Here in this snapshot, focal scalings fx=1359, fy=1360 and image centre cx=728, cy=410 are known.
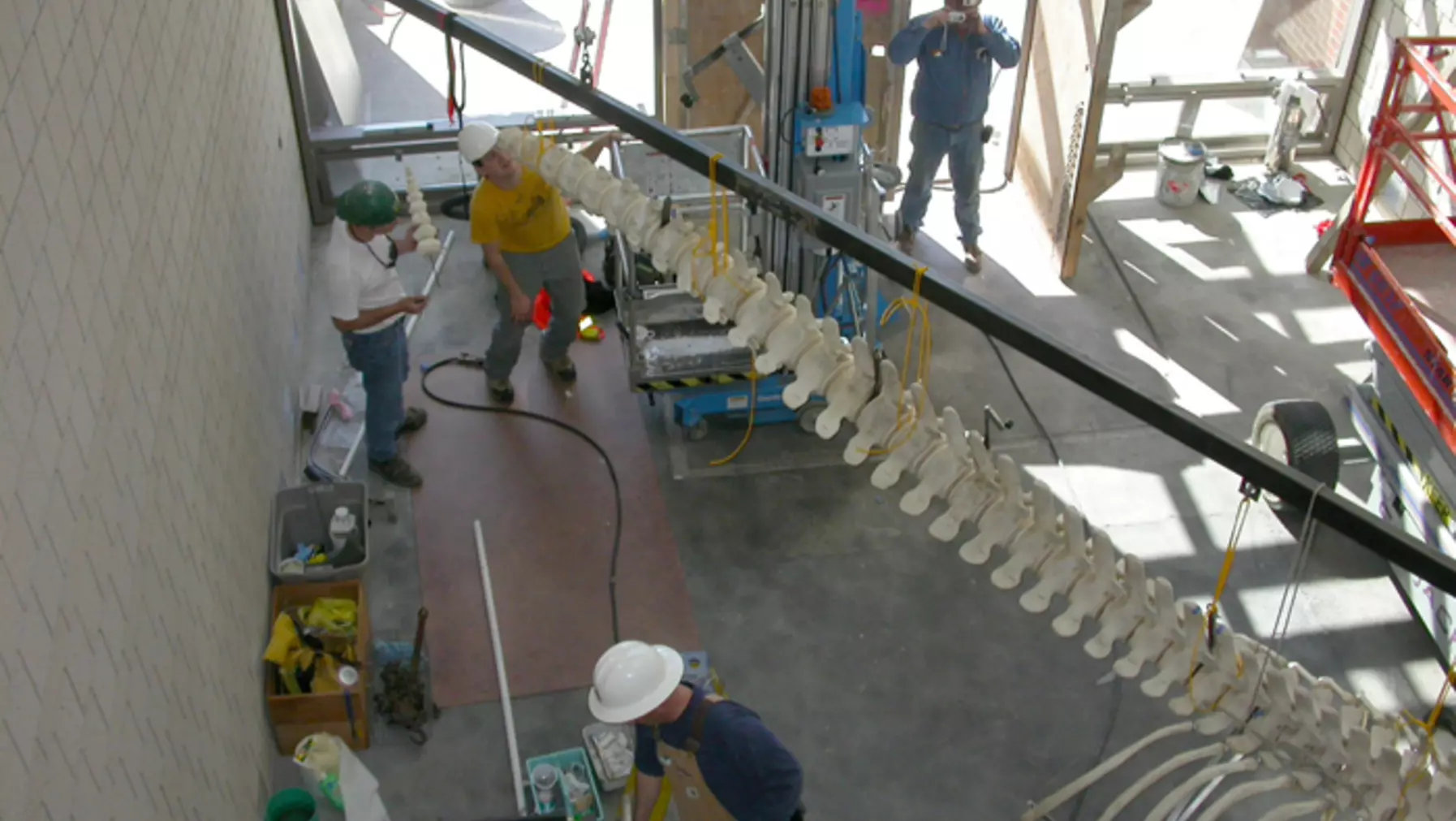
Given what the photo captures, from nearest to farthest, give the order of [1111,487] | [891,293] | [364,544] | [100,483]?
1. [100,483]
2. [364,544]
3. [1111,487]
4. [891,293]

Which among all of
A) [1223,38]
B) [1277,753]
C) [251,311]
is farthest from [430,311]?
[1223,38]

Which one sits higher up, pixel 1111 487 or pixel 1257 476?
pixel 1257 476

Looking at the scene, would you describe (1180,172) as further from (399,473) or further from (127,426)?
(127,426)

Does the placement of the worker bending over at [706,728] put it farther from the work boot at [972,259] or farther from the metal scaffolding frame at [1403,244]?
the work boot at [972,259]

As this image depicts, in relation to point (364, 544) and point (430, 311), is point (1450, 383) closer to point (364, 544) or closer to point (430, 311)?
point (364, 544)

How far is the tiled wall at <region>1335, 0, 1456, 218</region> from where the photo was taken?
31.0 ft

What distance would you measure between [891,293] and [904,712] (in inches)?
128

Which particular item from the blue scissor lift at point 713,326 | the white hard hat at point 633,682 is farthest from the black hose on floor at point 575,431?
the white hard hat at point 633,682

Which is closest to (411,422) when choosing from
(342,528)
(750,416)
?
(342,528)

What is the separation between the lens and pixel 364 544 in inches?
261

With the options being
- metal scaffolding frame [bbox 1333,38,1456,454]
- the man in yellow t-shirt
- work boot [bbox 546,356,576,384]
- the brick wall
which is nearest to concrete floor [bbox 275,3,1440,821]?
work boot [bbox 546,356,576,384]

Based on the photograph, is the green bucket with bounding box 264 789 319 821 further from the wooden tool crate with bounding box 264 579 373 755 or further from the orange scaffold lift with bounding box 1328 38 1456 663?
the orange scaffold lift with bounding box 1328 38 1456 663

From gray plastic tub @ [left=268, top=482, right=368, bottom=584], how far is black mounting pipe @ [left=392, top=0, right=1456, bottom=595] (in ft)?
8.38

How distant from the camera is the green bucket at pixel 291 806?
5.59 meters
